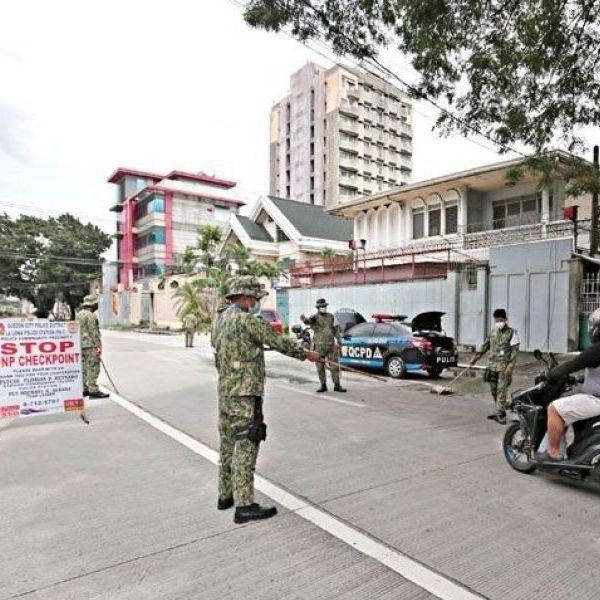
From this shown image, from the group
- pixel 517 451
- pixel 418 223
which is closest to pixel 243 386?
Answer: pixel 517 451

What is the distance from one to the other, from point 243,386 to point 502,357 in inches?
189

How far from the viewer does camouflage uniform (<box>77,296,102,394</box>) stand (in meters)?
8.52

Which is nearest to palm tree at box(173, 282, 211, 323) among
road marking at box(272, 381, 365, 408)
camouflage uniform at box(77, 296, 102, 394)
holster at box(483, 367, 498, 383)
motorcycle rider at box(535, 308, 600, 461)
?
road marking at box(272, 381, 365, 408)

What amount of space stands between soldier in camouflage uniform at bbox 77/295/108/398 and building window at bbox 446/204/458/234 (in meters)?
16.3

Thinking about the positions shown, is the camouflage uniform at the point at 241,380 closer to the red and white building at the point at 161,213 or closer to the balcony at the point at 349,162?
the red and white building at the point at 161,213

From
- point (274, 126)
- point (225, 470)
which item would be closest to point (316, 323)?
point (225, 470)

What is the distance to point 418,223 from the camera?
74.4ft

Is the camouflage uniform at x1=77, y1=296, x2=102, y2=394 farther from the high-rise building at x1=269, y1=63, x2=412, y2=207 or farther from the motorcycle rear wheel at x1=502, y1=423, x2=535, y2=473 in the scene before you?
the high-rise building at x1=269, y1=63, x2=412, y2=207

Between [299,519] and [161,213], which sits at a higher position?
[161,213]

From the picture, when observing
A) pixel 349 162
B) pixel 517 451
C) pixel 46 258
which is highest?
pixel 349 162

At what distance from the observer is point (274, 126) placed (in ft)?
238

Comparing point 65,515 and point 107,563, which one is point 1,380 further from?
point 107,563

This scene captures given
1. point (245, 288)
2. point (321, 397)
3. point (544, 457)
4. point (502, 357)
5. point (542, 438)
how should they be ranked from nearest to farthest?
point (245, 288) → point (544, 457) → point (542, 438) → point (502, 357) → point (321, 397)

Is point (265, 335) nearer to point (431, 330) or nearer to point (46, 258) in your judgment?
point (431, 330)
